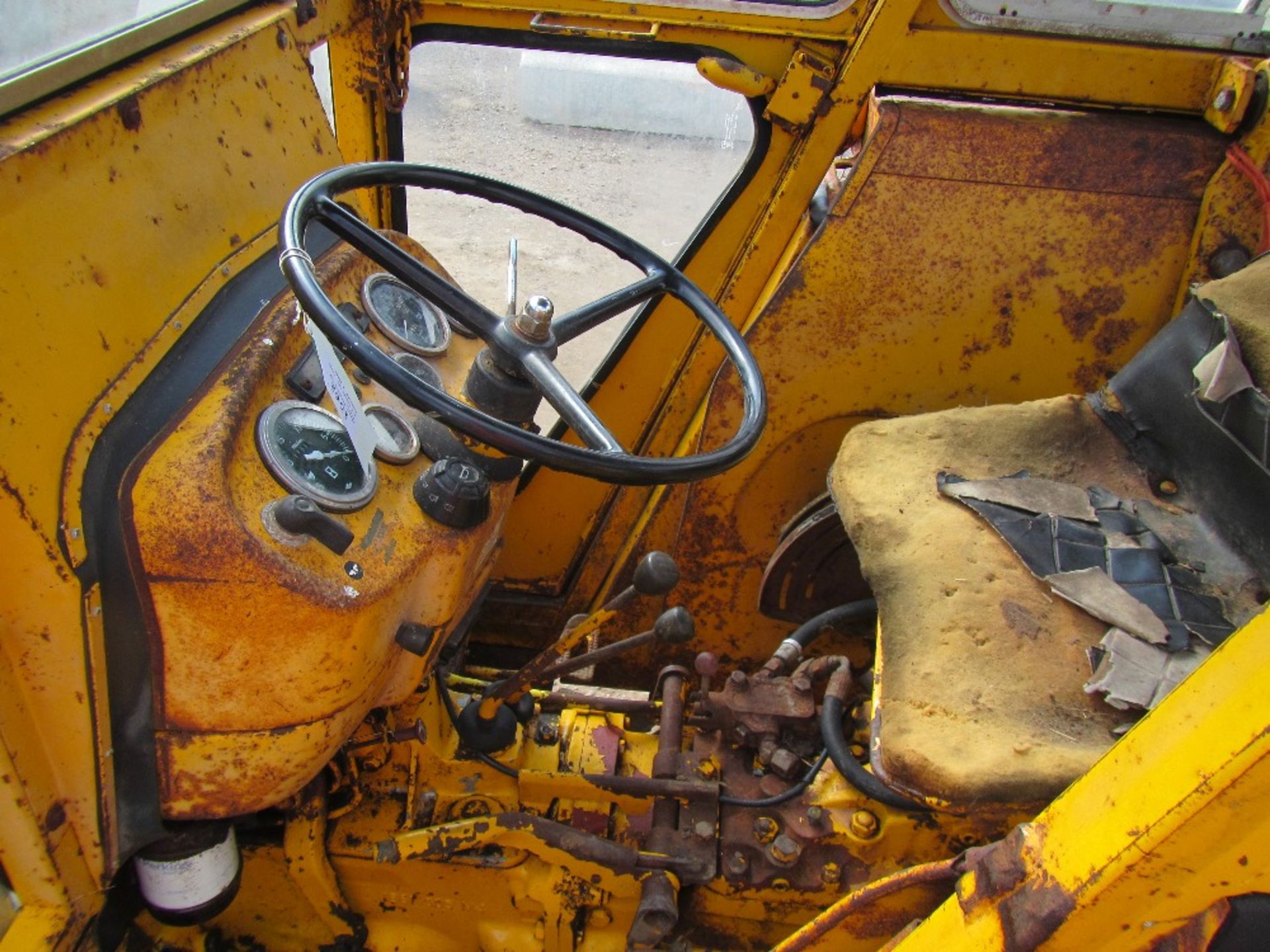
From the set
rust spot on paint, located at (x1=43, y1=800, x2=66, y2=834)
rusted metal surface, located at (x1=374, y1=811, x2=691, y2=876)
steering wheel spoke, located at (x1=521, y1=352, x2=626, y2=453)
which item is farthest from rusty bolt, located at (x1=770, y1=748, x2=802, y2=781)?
rust spot on paint, located at (x1=43, y1=800, x2=66, y2=834)

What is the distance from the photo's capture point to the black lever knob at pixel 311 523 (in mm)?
1078

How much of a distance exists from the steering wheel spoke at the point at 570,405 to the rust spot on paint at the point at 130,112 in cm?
55

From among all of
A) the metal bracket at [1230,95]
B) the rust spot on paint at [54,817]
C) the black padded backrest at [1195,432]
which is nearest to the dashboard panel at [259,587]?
the rust spot on paint at [54,817]

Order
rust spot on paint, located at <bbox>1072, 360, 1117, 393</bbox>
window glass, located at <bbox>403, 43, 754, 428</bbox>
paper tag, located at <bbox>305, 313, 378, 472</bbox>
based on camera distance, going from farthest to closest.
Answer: window glass, located at <bbox>403, 43, 754, 428</bbox>
rust spot on paint, located at <bbox>1072, 360, 1117, 393</bbox>
paper tag, located at <bbox>305, 313, 378, 472</bbox>

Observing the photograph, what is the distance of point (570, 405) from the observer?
1.14 meters

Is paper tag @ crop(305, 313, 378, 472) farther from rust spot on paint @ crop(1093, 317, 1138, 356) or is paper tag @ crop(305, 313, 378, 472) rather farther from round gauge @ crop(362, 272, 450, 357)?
rust spot on paint @ crop(1093, 317, 1138, 356)

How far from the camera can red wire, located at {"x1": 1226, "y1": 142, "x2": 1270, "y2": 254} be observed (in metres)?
1.64

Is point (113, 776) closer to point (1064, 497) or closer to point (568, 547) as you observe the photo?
point (568, 547)

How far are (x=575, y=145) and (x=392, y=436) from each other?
18.8 ft

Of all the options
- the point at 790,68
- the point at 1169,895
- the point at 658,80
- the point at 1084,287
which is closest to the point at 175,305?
the point at 790,68

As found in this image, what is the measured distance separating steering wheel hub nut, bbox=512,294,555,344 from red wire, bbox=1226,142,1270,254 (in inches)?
50.2

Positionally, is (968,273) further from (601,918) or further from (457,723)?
(601,918)

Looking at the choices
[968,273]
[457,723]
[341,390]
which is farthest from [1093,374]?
[341,390]

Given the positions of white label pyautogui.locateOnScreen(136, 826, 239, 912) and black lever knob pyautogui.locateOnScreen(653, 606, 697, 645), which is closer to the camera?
white label pyautogui.locateOnScreen(136, 826, 239, 912)
